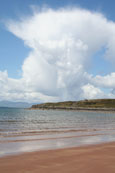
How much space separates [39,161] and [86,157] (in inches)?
133

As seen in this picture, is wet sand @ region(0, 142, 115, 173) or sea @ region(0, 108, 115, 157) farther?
sea @ region(0, 108, 115, 157)

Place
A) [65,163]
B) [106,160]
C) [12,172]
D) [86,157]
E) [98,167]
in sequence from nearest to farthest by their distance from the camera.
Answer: [12,172], [98,167], [65,163], [106,160], [86,157]

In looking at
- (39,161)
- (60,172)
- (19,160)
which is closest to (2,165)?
(19,160)

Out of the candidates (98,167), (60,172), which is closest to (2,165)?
(60,172)

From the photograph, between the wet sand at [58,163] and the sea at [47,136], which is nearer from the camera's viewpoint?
the wet sand at [58,163]

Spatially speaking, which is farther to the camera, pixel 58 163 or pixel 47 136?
pixel 47 136

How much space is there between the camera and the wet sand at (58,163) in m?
10.3

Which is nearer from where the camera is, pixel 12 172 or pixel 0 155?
pixel 12 172

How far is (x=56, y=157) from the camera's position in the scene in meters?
13.3

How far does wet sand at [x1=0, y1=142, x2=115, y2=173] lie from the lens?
10266 mm

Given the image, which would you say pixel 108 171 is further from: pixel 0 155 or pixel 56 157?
pixel 0 155

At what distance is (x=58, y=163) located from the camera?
11719 millimetres

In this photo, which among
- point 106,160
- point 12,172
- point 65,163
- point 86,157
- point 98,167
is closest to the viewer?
point 12,172

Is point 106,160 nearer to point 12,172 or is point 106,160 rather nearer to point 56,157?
point 56,157
